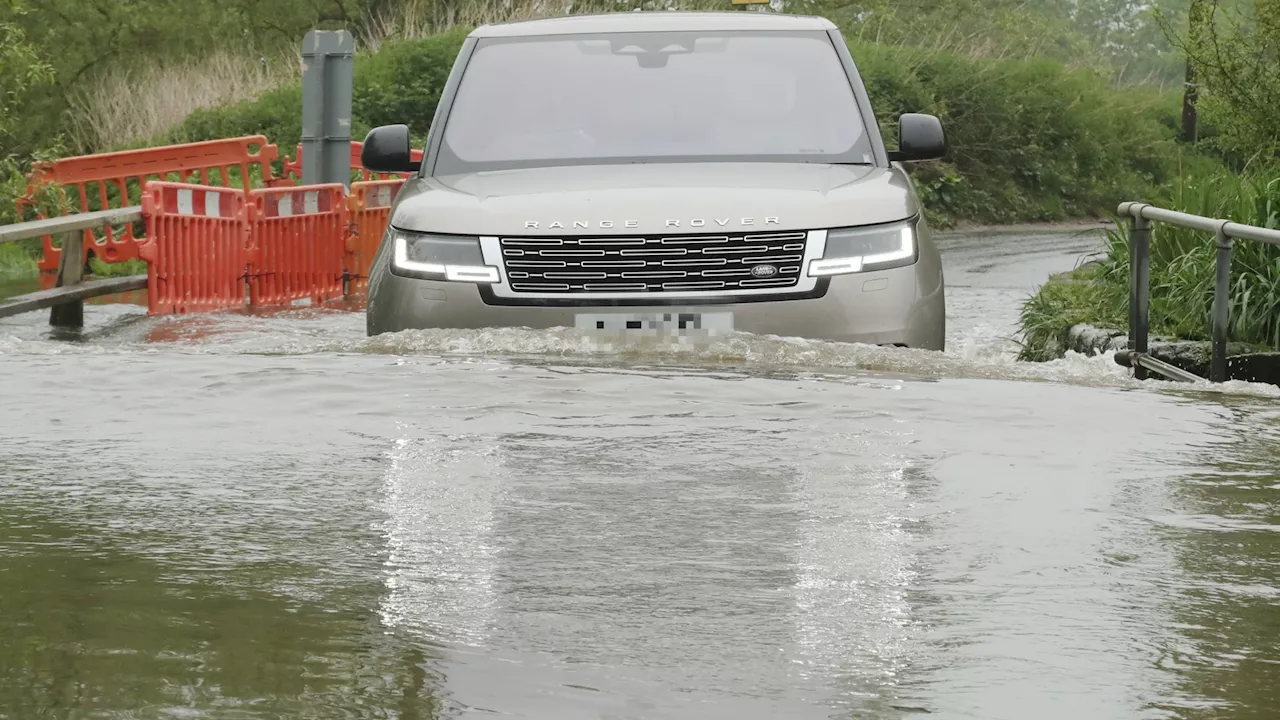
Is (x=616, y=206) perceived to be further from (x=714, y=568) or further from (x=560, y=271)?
(x=714, y=568)

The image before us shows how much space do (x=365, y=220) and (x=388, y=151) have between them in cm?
813

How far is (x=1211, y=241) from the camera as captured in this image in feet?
33.5

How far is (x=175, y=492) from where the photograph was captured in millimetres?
5547

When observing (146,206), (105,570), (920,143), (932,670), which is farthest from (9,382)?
(146,206)

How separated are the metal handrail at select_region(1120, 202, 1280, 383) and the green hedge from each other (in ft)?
66.3

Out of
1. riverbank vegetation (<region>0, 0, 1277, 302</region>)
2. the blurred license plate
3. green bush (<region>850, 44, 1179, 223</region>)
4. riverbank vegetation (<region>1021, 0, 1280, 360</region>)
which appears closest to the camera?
the blurred license plate

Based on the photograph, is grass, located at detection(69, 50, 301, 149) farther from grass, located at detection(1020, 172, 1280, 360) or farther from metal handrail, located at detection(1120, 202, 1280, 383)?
metal handrail, located at detection(1120, 202, 1280, 383)

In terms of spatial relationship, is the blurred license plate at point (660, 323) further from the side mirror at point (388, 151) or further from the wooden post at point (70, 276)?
the wooden post at point (70, 276)

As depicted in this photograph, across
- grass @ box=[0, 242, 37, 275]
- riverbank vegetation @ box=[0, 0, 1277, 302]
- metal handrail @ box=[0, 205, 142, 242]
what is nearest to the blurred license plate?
metal handrail @ box=[0, 205, 142, 242]

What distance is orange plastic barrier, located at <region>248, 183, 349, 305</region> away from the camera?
14961mm

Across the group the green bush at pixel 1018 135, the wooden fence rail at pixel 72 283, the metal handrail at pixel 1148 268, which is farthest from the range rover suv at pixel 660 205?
the green bush at pixel 1018 135

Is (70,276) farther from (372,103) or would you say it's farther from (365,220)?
(372,103)

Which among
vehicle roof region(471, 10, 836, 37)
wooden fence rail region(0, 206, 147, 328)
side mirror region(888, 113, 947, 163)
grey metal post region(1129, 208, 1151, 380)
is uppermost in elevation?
vehicle roof region(471, 10, 836, 37)

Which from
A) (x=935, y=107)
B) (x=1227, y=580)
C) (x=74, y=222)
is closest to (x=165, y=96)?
(x=935, y=107)
